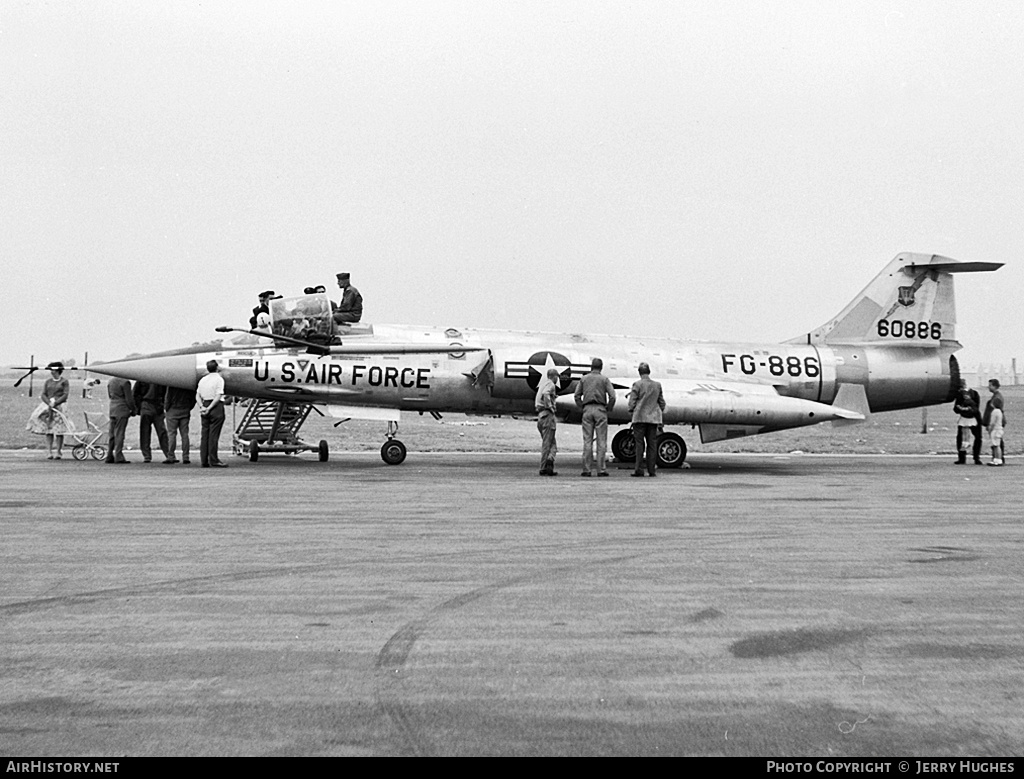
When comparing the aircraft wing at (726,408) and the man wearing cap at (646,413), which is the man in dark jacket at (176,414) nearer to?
the aircraft wing at (726,408)

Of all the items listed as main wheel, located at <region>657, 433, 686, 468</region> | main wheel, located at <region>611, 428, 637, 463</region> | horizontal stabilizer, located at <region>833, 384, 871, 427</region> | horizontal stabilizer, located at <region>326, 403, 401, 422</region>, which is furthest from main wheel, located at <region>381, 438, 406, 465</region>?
horizontal stabilizer, located at <region>833, 384, 871, 427</region>

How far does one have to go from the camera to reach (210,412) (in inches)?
701

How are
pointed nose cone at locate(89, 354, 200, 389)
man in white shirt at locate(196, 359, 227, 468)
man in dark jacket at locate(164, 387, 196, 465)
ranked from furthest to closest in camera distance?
man in dark jacket at locate(164, 387, 196, 465) < pointed nose cone at locate(89, 354, 200, 389) < man in white shirt at locate(196, 359, 227, 468)

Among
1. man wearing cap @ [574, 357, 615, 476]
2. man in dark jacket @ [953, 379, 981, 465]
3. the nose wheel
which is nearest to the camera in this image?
man wearing cap @ [574, 357, 615, 476]

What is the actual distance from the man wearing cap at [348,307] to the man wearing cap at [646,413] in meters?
5.67

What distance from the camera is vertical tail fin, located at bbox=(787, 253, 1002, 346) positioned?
2297 cm

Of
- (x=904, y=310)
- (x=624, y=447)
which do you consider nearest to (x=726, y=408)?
(x=624, y=447)

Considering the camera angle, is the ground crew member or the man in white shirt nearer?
the ground crew member

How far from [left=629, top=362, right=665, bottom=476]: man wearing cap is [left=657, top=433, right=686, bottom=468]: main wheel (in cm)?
208

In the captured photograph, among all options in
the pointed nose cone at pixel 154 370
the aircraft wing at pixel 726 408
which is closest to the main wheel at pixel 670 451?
the aircraft wing at pixel 726 408

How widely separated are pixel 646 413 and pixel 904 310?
8.78 meters

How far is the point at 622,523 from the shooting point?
34.7 feet

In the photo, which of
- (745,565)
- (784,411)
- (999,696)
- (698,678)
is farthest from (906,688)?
(784,411)

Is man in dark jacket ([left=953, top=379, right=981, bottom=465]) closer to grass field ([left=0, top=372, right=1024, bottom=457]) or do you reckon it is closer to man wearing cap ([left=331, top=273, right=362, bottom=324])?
grass field ([left=0, top=372, right=1024, bottom=457])
